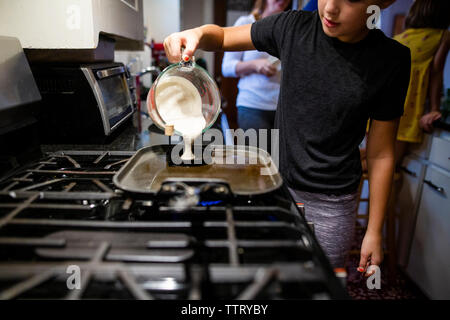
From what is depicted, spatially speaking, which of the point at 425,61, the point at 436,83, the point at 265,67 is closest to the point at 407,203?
the point at 436,83

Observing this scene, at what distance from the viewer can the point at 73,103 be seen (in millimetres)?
1077

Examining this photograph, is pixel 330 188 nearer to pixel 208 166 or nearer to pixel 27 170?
pixel 208 166

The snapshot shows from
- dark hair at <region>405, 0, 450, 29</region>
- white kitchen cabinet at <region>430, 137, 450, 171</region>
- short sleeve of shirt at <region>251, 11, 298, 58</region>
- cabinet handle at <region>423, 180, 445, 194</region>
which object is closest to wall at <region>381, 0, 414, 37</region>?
dark hair at <region>405, 0, 450, 29</region>

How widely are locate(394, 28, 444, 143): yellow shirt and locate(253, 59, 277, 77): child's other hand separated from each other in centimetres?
80

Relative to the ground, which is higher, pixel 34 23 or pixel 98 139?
pixel 34 23

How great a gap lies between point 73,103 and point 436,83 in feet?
6.00

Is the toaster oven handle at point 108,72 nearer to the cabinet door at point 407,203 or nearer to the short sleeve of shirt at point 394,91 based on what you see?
the short sleeve of shirt at point 394,91

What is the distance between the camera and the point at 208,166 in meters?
0.78

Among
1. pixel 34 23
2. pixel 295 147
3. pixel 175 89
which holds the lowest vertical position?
pixel 295 147

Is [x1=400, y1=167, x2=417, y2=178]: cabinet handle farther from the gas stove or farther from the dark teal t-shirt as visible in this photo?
the gas stove
